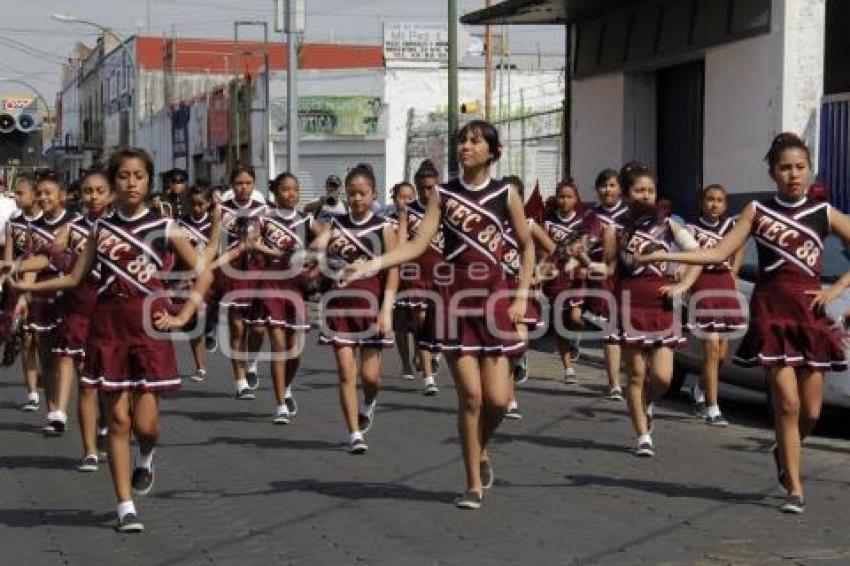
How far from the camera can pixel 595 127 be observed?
24188 mm

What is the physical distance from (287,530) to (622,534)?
1675mm

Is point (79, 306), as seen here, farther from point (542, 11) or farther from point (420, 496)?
point (542, 11)

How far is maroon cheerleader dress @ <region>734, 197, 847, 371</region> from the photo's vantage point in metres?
7.93

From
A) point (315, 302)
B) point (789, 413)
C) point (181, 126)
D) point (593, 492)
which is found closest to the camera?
point (789, 413)

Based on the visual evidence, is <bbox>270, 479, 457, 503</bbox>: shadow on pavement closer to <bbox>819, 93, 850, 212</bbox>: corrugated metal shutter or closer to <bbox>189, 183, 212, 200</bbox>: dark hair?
<bbox>189, 183, 212, 200</bbox>: dark hair

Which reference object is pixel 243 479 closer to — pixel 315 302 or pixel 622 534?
pixel 622 534

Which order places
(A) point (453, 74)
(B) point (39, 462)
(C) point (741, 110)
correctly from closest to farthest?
(B) point (39, 462), (C) point (741, 110), (A) point (453, 74)

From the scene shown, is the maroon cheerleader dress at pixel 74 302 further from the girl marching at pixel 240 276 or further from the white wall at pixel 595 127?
the white wall at pixel 595 127

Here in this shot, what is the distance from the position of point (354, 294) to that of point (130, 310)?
286 cm

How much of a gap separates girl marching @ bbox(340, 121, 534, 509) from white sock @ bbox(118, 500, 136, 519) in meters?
1.65

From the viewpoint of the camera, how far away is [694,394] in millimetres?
12578

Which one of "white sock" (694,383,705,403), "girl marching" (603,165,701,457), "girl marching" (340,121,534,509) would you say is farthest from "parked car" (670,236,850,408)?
"girl marching" (340,121,534,509)

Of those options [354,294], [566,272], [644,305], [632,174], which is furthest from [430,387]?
[632,174]

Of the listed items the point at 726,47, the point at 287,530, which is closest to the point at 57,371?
the point at 287,530
